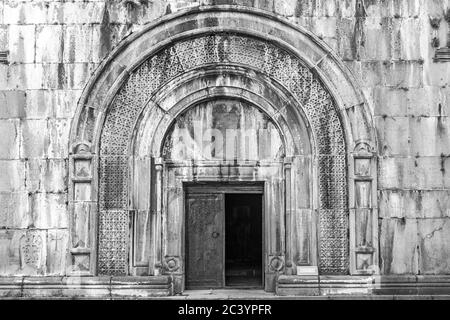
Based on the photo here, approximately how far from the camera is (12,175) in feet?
35.4

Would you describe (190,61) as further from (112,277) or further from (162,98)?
(112,277)

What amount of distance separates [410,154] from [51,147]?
18.8 ft

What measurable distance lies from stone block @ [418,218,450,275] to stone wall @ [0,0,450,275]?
0.05ft

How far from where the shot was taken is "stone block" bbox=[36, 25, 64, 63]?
35.9ft

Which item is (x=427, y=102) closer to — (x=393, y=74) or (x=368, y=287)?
(x=393, y=74)

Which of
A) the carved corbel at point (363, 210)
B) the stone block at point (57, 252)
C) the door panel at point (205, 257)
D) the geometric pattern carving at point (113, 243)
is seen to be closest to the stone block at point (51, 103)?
the geometric pattern carving at point (113, 243)

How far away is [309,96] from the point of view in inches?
433

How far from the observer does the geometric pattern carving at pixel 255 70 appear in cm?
1078

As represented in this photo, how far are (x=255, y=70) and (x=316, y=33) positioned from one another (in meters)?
1.15

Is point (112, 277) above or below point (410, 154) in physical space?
below

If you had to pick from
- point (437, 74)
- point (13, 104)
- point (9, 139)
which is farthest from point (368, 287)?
point (13, 104)

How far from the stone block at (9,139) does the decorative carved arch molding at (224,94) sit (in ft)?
3.01

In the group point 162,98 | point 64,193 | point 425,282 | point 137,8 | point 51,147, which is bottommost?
point 425,282

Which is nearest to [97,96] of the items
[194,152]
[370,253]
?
[194,152]
